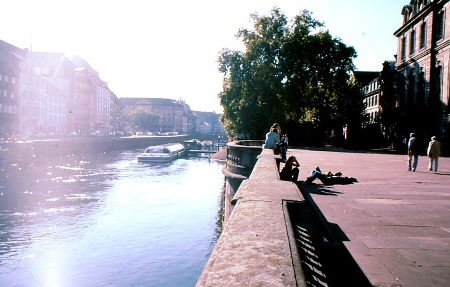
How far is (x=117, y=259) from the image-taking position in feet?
56.1

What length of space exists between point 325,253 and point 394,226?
1677mm

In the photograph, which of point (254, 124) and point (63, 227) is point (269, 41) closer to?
point (254, 124)

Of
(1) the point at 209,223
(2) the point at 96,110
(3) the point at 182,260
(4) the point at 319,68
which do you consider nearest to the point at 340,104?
(4) the point at 319,68

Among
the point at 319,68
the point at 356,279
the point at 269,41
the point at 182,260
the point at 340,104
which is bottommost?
the point at 182,260

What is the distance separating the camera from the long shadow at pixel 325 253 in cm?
262

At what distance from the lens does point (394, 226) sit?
559cm

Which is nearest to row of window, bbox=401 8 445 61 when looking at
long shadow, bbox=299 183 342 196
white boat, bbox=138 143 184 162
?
long shadow, bbox=299 183 342 196

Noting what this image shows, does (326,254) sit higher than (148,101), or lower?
lower

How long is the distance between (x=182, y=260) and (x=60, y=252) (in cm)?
567

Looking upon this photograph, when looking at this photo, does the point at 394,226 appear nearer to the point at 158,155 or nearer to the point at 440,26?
the point at 440,26

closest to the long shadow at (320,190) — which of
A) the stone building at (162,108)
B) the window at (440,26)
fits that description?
the window at (440,26)

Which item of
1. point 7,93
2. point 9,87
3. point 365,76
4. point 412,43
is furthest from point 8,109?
point 365,76

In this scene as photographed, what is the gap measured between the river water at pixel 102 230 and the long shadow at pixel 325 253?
10.9m

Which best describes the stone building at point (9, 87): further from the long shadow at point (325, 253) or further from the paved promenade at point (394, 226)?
the long shadow at point (325, 253)
